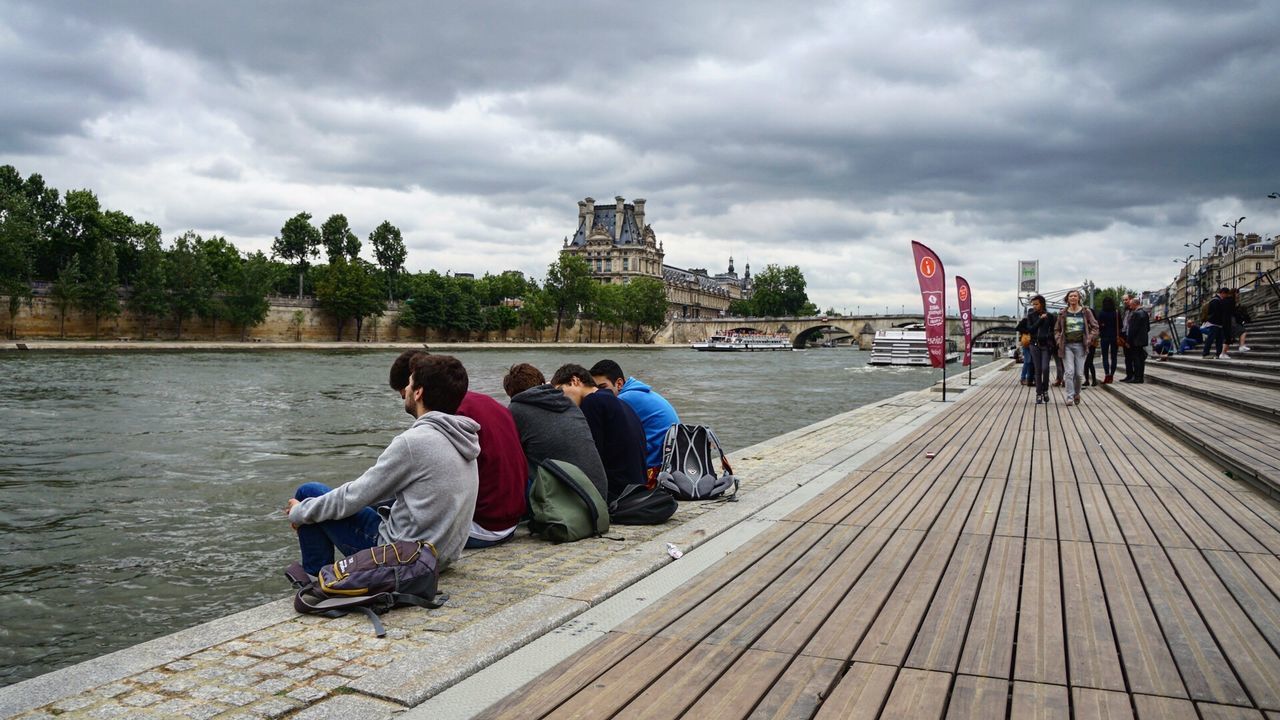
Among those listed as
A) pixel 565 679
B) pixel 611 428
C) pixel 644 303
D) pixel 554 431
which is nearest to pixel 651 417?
pixel 611 428

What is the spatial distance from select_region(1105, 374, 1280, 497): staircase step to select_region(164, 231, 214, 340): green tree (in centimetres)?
7881

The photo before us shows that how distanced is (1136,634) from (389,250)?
383 ft

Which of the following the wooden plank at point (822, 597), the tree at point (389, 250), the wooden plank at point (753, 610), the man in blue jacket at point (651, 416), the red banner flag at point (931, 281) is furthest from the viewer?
the tree at point (389, 250)

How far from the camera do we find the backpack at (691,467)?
25.0 feet

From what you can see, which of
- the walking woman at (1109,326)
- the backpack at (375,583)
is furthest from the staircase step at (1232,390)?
the backpack at (375,583)

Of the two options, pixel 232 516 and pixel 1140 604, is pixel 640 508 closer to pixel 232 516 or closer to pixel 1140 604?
pixel 1140 604

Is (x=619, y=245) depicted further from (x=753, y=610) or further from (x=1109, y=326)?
(x=753, y=610)

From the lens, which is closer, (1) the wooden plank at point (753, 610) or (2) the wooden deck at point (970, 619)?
(2) the wooden deck at point (970, 619)

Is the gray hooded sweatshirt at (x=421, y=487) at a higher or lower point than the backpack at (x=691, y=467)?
higher

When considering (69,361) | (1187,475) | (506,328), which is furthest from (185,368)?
(506,328)

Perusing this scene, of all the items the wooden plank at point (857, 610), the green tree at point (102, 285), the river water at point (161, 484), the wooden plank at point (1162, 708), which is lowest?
the river water at point (161, 484)

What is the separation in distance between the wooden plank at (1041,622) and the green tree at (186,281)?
83521 mm

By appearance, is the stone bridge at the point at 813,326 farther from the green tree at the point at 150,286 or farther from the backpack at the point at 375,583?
the backpack at the point at 375,583

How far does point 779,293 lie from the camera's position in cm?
16012
